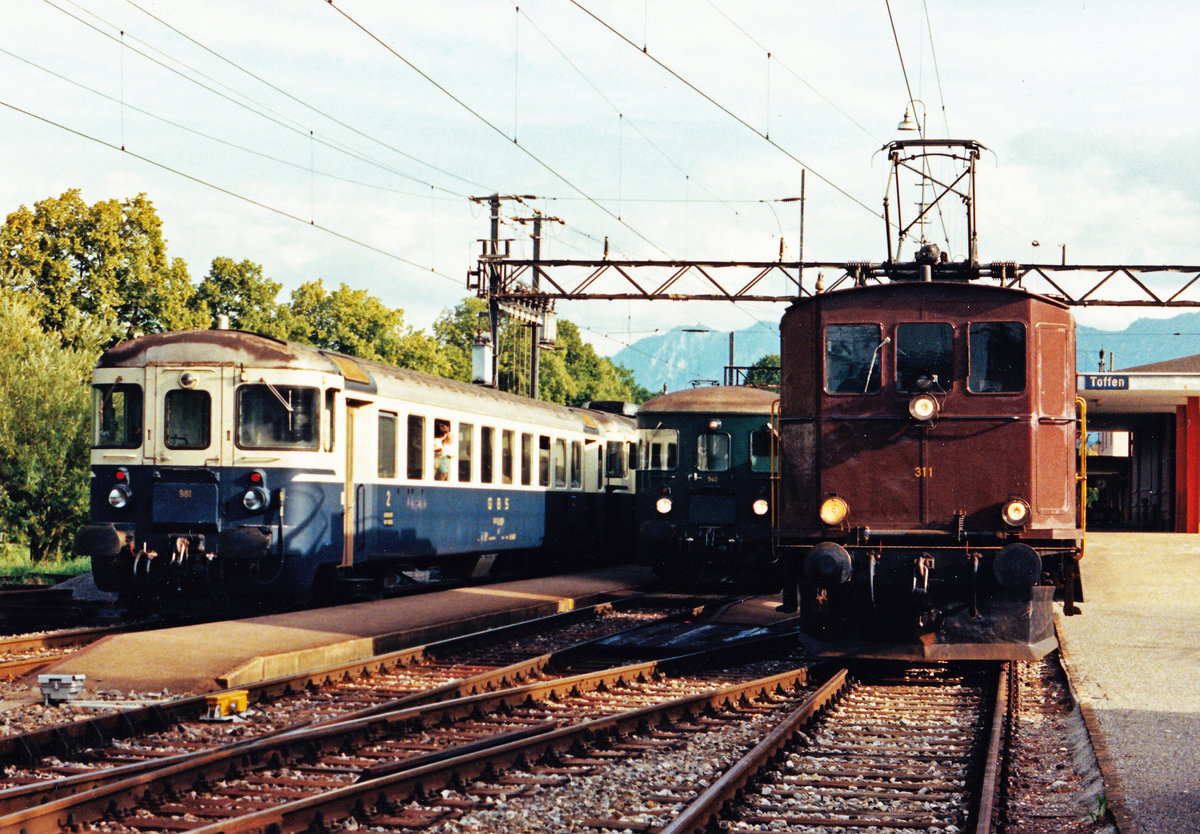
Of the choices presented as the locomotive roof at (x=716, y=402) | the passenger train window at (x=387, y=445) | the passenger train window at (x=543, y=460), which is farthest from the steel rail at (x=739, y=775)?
the passenger train window at (x=543, y=460)

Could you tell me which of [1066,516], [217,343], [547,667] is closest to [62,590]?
[217,343]

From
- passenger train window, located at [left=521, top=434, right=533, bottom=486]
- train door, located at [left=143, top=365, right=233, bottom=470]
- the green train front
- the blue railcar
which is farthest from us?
passenger train window, located at [left=521, top=434, right=533, bottom=486]

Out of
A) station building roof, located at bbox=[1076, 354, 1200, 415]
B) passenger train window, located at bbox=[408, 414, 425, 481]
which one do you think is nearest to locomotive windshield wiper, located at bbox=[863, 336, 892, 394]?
passenger train window, located at bbox=[408, 414, 425, 481]

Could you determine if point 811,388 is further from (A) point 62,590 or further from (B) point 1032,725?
(A) point 62,590

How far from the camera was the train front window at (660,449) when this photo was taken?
821 inches

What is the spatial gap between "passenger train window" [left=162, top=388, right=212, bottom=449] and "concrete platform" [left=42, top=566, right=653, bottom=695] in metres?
2.22

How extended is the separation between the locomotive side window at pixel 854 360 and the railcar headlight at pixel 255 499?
21.7ft

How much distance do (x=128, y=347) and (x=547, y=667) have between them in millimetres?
6641

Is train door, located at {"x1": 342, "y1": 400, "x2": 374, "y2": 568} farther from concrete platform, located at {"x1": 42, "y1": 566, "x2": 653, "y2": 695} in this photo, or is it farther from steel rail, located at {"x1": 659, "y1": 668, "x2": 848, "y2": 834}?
steel rail, located at {"x1": 659, "y1": 668, "x2": 848, "y2": 834}

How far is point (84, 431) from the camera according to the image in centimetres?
2828

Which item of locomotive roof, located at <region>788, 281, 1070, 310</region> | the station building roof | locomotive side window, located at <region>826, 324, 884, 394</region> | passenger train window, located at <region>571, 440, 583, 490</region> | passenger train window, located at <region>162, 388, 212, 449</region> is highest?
the station building roof

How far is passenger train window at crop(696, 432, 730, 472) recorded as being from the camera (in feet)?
67.6

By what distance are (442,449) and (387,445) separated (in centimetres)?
189

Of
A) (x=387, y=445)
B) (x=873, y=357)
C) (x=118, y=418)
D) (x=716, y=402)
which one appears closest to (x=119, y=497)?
(x=118, y=418)
